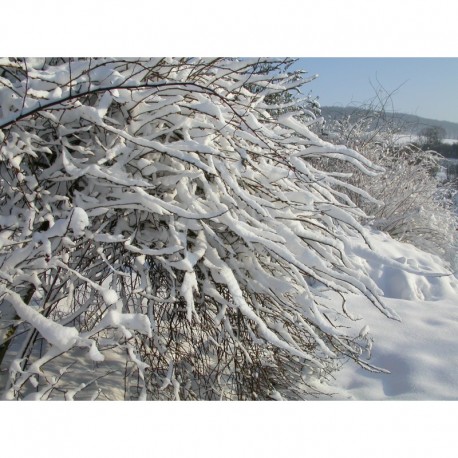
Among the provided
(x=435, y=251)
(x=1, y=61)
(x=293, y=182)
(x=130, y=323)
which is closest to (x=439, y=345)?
(x=293, y=182)

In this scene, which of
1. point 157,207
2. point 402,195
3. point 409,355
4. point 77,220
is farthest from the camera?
point 402,195

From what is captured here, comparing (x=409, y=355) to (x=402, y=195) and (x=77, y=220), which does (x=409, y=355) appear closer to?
(x=77, y=220)

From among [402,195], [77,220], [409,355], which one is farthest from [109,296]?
[402,195]

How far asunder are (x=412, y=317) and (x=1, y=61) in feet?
8.87

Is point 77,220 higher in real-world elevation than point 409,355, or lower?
higher

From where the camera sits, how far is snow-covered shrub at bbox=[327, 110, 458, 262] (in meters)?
6.12

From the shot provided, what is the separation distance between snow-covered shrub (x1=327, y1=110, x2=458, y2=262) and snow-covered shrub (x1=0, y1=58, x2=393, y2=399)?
3996 millimetres

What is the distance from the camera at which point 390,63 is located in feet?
7.71

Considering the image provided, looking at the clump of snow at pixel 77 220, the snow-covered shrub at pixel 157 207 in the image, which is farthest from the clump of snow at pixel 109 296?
the clump of snow at pixel 77 220

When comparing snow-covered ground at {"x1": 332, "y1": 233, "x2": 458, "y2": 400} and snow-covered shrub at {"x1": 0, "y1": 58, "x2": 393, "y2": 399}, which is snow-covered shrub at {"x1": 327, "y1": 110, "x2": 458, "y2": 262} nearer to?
snow-covered ground at {"x1": 332, "y1": 233, "x2": 458, "y2": 400}

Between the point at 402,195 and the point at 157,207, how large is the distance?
5.22 meters

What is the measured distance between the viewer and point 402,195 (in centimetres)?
625

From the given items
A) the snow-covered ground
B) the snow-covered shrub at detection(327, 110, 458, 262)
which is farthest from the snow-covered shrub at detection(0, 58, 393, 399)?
the snow-covered shrub at detection(327, 110, 458, 262)
